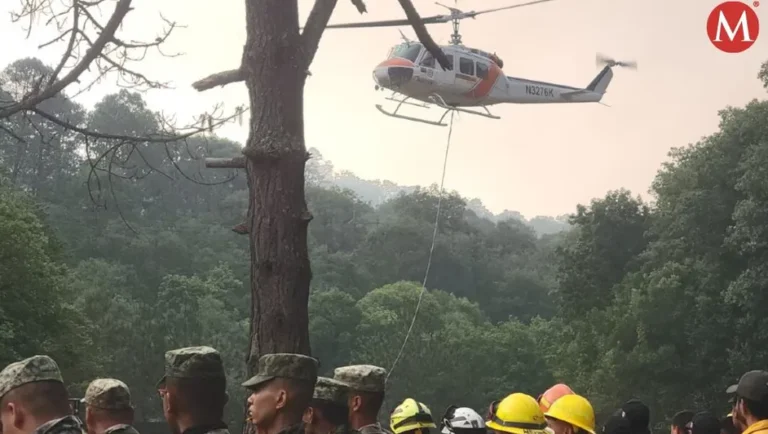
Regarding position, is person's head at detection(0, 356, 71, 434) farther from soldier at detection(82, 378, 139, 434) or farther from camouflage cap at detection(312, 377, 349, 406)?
camouflage cap at detection(312, 377, 349, 406)

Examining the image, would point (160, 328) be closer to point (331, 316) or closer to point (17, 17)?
point (331, 316)

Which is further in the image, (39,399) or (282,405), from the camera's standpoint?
(282,405)

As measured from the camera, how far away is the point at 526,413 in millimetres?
5754

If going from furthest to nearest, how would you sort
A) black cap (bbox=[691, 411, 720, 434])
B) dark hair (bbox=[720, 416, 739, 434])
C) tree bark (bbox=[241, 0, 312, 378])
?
dark hair (bbox=[720, 416, 739, 434])
black cap (bbox=[691, 411, 720, 434])
tree bark (bbox=[241, 0, 312, 378])

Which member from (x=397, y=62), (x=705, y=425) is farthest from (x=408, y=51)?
(x=705, y=425)

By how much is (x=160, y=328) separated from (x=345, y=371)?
53380mm

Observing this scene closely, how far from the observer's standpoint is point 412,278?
286 ft

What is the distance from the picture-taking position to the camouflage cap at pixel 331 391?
14.6 ft

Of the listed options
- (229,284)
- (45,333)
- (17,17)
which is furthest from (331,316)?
(17,17)

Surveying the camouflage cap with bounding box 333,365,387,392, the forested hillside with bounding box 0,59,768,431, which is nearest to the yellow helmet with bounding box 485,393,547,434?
the camouflage cap with bounding box 333,365,387,392

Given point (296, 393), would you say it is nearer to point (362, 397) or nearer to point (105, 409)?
point (362, 397)

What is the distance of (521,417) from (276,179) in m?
1.89

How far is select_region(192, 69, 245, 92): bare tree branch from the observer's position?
18.4 feet

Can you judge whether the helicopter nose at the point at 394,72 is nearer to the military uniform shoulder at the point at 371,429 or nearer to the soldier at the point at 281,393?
the military uniform shoulder at the point at 371,429
